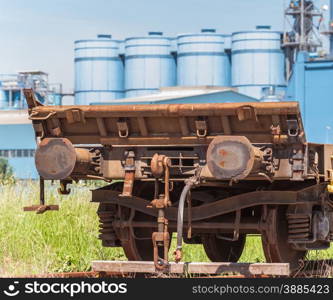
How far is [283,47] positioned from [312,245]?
63.9 meters

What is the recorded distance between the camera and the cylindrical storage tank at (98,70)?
75750mm

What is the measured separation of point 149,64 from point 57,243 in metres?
63.5

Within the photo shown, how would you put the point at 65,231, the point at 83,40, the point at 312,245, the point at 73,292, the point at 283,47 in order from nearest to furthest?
the point at 73,292 < the point at 312,245 < the point at 65,231 < the point at 283,47 < the point at 83,40

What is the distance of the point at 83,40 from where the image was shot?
250 ft

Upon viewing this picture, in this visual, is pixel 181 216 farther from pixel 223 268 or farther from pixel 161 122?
pixel 161 122

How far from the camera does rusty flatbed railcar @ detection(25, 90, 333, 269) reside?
700cm

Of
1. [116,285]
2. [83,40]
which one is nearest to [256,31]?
[83,40]

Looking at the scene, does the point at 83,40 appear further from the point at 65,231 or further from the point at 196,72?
the point at 65,231

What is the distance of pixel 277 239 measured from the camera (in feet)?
24.8

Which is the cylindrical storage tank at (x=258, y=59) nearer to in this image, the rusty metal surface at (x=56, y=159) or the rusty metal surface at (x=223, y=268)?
the rusty metal surface at (x=56, y=159)

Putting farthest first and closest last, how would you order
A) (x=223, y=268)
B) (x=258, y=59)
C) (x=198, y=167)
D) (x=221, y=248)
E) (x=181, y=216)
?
1. (x=258, y=59)
2. (x=221, y=248)
3. (x=198, y=167)
4. (x=223, y=268)
5. (x=181, y=216)

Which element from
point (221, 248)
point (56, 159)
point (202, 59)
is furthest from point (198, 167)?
point (202, 59)

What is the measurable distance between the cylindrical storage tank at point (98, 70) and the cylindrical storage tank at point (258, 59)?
10.8m

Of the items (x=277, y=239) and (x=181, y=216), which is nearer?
(x=181, y=216)
